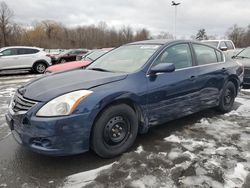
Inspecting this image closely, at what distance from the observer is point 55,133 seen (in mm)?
2803

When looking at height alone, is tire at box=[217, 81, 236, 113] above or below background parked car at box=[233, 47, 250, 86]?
below

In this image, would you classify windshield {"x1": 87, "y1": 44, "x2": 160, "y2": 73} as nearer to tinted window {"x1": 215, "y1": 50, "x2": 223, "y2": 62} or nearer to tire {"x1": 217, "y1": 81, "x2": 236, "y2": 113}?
tinted window {"x1": 215, "y1": 50, "x2": 223, "y2": 62}

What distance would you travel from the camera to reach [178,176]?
2.86 m

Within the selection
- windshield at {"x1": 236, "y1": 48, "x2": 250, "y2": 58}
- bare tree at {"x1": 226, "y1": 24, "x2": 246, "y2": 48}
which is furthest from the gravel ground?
bare tree at {"x1": 226, "y1": 24, "x2": 246, "y2": 48}

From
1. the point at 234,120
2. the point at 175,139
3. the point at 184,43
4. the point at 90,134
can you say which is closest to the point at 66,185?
the point at 90,134

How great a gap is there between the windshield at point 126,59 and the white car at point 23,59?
35.0 feet

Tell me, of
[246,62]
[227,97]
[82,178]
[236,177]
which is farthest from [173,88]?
[246,62]

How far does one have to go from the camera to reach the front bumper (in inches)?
110

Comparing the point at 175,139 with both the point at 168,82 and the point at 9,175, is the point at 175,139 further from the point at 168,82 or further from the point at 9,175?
the point at 9,175

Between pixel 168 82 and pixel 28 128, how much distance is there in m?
2.07

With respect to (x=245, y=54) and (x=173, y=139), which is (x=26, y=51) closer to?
(x=245, y=54)

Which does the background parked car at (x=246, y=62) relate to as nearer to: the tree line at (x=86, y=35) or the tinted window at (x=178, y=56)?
the tinted window at (x=178, y=56)

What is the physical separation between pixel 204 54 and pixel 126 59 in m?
1.64

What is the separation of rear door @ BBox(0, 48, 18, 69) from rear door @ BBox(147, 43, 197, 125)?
11642 millimetres
